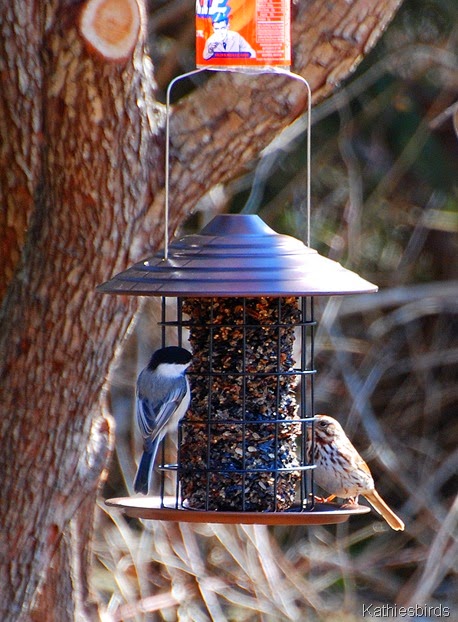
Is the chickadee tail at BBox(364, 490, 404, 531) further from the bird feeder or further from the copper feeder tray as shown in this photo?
the copper feeder tray

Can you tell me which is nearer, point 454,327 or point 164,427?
point 164,427

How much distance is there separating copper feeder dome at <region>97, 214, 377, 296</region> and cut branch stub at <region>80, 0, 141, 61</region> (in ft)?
3.49

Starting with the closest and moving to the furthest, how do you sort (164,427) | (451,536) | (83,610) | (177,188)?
(164,427) → (177,188) → (83,610) → (451,536)

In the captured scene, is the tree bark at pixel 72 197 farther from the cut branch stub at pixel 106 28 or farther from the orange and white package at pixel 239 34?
the orange and white package at pixel 239 34

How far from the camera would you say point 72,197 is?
442 centimetres

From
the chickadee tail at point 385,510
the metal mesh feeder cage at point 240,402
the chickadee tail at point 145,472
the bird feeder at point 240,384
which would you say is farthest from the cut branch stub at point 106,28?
the chickadee tail at point 385,510

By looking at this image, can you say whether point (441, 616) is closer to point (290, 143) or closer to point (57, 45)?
point (290, 143)

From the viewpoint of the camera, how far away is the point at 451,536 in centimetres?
707

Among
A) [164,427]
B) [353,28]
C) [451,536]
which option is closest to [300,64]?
[353,28]

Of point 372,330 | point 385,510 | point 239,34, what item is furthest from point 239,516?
point 372,330

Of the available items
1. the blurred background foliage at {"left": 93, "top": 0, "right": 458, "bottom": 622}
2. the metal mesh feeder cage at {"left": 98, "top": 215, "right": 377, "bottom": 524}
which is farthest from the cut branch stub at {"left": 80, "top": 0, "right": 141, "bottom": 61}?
the blurred background foliage at {"left": 93, "top": 0, "right": 458, "bottom": 622}

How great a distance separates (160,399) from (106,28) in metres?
1.43

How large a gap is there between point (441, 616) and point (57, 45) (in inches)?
195

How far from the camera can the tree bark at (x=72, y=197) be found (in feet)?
14.3
